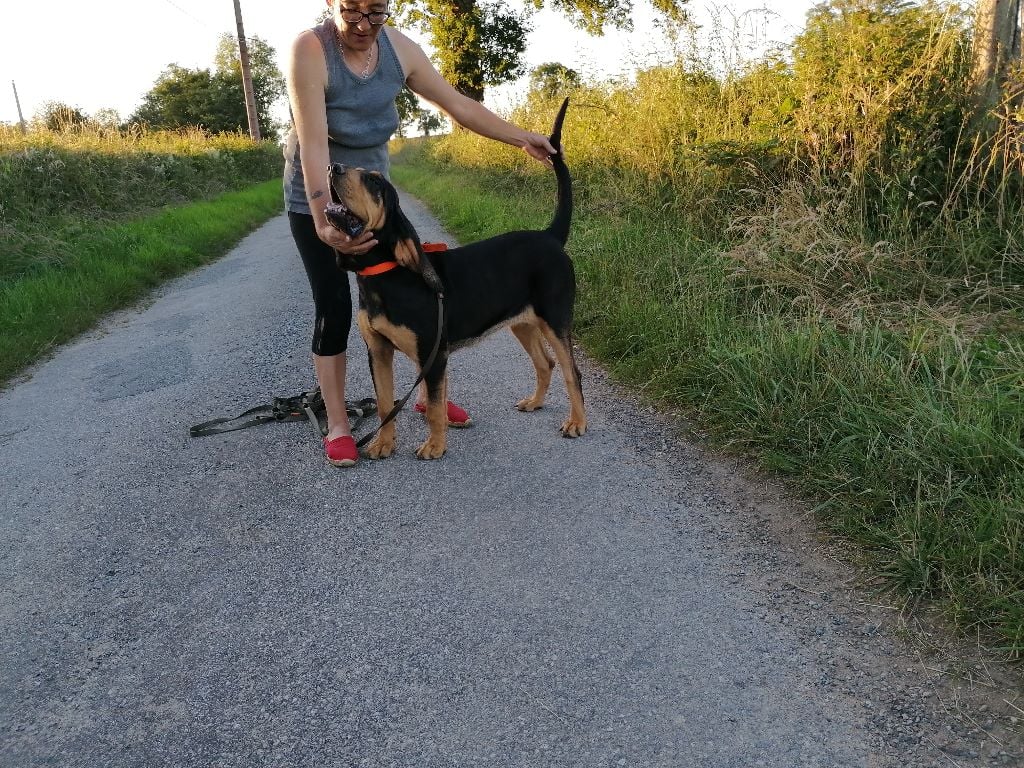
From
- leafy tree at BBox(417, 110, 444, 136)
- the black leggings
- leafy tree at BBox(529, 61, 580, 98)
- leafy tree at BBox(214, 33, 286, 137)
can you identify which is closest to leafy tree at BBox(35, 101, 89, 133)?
leafy tree at BBox(529, 61, 580, 98)

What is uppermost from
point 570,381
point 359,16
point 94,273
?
point 359,16

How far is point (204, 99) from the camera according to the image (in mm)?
50562

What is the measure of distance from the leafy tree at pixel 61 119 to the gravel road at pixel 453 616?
1372cm

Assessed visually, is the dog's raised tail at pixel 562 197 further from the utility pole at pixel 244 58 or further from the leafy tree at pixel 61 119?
the utility pole at pixel 244 58

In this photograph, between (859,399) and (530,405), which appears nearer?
(859,399)

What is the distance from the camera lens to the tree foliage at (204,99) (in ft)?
165

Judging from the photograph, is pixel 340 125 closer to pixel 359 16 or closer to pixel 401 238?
pixel 359 16

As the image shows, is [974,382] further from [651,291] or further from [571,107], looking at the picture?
[571,107]

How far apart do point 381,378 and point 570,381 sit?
1008 millimetres

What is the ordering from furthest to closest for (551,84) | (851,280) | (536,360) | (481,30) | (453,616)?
1. (481,30)
2. (551,84)
3. (851,280)
4. (536,360)
5. (453,616)

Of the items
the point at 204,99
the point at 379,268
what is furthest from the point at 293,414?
the point at 204,99

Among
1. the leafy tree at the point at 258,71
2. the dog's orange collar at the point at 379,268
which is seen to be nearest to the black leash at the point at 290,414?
the dog's orange collar at the point at 379,268

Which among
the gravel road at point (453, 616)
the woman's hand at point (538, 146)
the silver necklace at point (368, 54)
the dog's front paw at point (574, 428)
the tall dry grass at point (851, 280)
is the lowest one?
the gravel road at point (453, 616)

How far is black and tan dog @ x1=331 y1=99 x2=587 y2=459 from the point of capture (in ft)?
10.6
